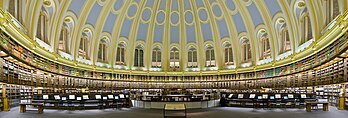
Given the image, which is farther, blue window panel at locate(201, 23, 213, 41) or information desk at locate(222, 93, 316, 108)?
blue window panel at locate(201, 23, 213, 41)

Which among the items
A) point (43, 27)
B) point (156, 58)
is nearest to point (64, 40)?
point (43, 27)

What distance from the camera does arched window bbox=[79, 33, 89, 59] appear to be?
31214mm

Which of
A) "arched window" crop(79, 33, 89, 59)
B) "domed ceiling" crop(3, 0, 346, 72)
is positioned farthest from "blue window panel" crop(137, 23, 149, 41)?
"arched window" crop(79, 33, 89, 59)

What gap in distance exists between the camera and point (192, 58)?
3841 cm

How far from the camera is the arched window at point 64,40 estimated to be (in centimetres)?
2720

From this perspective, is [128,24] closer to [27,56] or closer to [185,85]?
[185,85]

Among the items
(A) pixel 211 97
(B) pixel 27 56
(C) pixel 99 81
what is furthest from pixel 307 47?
(C) pixel 99 81

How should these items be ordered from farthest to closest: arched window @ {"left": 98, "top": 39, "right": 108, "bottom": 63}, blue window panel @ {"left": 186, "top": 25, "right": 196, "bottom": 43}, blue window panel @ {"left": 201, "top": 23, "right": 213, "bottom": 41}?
1. blue window panel @ {"left": 186, "top": 25, "right": 196, "bottom": 43}
2. blue window panel @ {"left": 201, "top": 23, "right": 213, "bottom": 41}
3. arched window @ {"left": 98, "top": 39, "right": 108, "bottom": 63}

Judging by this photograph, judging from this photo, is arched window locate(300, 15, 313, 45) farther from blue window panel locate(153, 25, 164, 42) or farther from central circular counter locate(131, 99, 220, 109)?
blue window panel locate(153, 25, 164, 42)

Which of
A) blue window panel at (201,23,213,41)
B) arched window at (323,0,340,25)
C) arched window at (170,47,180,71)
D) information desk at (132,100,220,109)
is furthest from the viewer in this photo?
arched window at (170,47,180,71)

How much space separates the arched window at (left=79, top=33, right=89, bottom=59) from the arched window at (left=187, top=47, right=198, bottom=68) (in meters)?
13.2

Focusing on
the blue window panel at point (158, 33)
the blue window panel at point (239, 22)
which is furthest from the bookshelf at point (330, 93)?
the blue window panel at point (158, 33)

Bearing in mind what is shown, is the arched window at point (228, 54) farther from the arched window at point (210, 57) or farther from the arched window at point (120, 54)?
the arched window at point (120, 54)

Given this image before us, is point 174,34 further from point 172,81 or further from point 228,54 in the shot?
point 228,54
